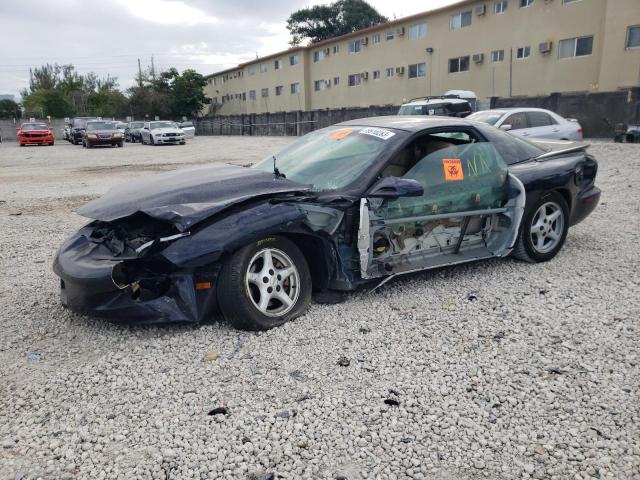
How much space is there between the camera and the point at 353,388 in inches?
109

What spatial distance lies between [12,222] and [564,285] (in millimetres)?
7642

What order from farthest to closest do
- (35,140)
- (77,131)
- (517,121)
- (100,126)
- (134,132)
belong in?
(134,132), (77,131), (35,140), (100,126), (517,121)

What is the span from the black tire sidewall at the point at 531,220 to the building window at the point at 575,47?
22.8 metres

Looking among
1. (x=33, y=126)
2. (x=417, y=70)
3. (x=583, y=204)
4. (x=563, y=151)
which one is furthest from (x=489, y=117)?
(x=33, y=126)

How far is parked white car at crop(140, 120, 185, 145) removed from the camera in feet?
98.3

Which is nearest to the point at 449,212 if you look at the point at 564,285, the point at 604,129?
the point at 564,285

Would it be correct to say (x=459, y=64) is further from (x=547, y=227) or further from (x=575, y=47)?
(x=547, y=227)

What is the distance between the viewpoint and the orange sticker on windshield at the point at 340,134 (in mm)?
4410

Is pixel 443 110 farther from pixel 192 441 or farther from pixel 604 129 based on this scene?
pixel 192 441

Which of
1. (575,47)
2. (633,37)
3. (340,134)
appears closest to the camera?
(340,134)

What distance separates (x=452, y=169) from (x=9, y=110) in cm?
7665

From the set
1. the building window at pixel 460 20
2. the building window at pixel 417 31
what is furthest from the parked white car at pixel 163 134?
the building window at pixel 460 20

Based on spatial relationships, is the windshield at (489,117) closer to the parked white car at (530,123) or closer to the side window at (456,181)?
the parked white car at (530,123)

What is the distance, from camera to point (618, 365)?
299 centimetres
